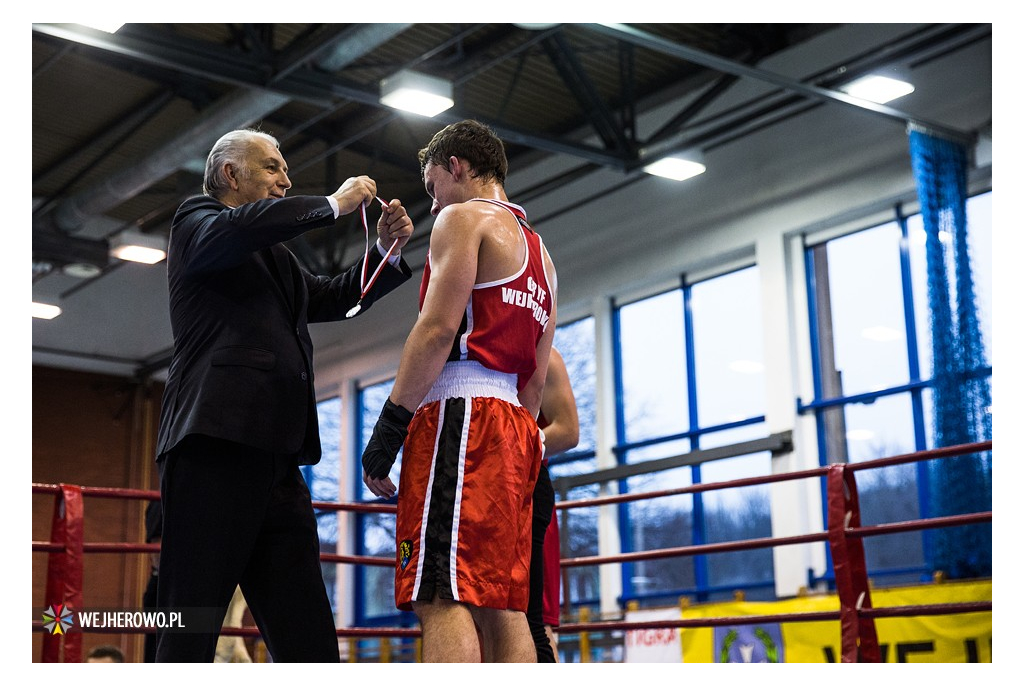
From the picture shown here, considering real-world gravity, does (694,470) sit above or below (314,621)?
above

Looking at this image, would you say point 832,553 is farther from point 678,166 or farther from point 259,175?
point 678,166

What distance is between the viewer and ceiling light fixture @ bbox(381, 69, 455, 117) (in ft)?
25.7

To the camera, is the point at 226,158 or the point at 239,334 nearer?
the point at 239,334

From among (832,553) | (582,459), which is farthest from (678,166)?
(832,553)

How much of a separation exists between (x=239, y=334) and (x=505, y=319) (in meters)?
0.59

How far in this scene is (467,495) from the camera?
234 centimetres

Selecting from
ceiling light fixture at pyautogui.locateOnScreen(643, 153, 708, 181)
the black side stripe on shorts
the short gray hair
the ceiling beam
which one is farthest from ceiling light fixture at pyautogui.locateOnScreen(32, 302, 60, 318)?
the black side stripe on shorts

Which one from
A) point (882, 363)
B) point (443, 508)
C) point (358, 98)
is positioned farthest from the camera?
point (882, 363)

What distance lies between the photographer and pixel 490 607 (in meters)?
2.30

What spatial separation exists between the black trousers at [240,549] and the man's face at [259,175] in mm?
666

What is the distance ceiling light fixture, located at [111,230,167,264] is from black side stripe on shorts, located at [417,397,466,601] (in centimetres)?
860
